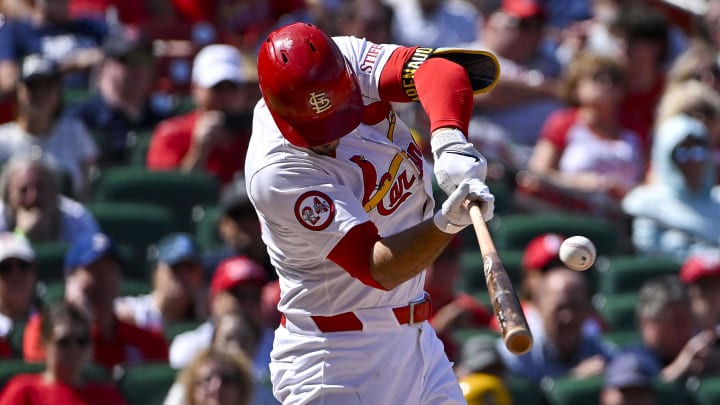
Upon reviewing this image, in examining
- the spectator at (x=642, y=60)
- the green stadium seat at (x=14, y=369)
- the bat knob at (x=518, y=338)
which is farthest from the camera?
the spectator at (x=642, y=60)

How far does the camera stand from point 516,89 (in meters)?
8.81

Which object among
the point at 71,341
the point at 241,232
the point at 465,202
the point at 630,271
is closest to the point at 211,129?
the point at 241,232

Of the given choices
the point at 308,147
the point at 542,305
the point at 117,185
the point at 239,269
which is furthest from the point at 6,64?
the point at 308,147

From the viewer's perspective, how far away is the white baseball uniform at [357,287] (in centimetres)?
403

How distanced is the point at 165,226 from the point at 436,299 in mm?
1457

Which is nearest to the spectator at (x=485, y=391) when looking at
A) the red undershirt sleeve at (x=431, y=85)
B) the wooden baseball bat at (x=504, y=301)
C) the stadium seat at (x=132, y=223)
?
the stadium seat at (x=132, y=223)

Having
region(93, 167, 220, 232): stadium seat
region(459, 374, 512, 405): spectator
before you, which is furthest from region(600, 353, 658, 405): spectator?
region(93, 167, 220, 232): stadium seat

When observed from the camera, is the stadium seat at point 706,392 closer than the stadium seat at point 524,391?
No

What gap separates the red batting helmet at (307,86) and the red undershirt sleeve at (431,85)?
195 millimetres

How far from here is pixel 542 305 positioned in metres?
6.92

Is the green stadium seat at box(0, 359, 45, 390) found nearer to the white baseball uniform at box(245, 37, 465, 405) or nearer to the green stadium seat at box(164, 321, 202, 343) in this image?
the green stadium seat at box(164, 321, 202, 343)

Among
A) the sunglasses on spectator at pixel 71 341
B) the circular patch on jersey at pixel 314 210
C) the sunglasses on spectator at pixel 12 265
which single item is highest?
the circular patch on jersey at pixel 314 210

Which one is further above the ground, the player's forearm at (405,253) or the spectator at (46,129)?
the player's forearm at (405,253)

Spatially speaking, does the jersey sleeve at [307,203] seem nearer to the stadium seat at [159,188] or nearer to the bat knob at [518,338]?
the bat knob at [518,338]
